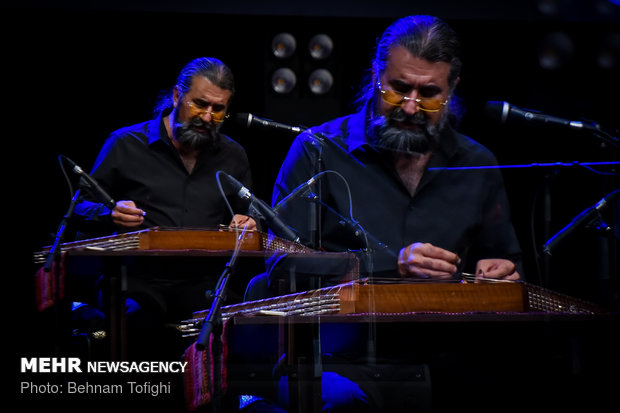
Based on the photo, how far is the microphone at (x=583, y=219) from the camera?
279cm

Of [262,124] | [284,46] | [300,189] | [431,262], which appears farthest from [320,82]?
[431,262]

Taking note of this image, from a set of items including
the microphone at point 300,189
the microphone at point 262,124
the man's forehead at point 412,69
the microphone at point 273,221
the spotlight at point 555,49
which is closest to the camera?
the microphone at point 300,189

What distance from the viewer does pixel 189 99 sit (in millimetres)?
4008

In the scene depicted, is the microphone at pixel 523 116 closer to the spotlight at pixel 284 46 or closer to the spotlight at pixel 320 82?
the spotlight at pixel 320 82

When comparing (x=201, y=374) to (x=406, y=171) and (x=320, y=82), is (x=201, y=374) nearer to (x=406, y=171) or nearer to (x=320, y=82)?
(x=406, y=171)

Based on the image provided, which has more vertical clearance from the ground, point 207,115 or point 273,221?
point 207,115

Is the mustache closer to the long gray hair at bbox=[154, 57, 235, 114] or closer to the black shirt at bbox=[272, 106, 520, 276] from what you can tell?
the black shirt at bbox=[272, 106, 520, 276]

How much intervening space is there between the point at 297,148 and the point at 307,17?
Result: 156 centimetres

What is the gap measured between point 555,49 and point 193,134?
7.72 feet

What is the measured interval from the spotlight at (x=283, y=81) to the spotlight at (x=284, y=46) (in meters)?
0.15

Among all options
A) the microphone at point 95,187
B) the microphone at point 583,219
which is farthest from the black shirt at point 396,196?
the microphone at point 95,187

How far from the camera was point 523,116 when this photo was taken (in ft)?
7.94

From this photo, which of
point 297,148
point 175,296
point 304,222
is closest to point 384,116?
point 297,148

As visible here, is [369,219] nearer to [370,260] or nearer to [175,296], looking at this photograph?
[370,260]
